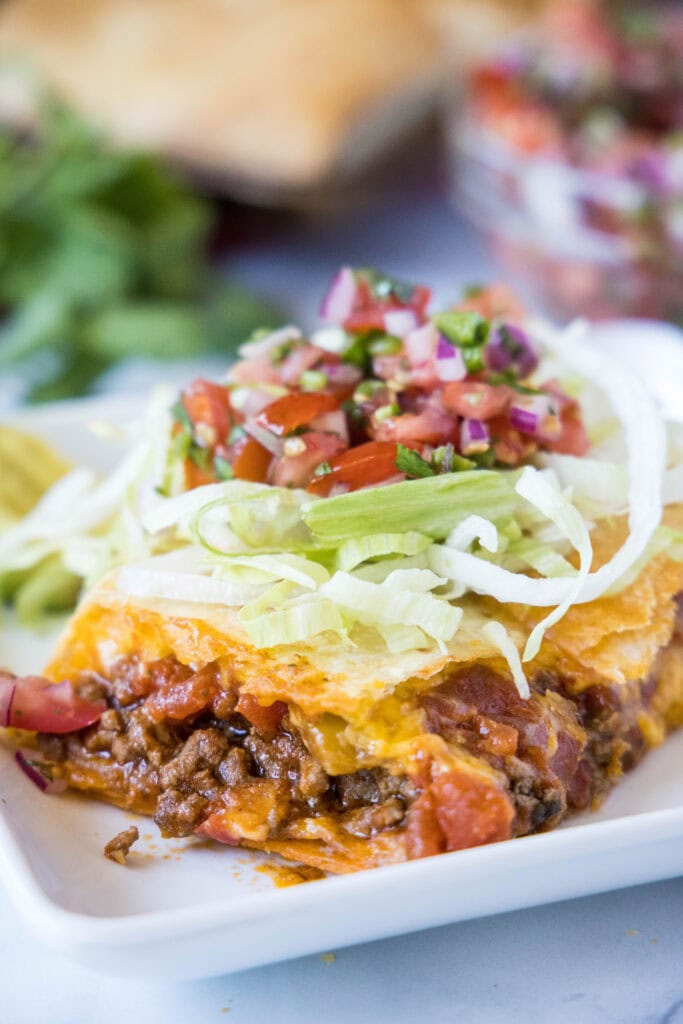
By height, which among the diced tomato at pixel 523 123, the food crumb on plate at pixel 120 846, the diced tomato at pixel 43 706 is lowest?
the food crumb on plate at pixel 120 846

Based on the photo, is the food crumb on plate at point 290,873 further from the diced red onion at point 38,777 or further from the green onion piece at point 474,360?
the green onion piece at point 474,360

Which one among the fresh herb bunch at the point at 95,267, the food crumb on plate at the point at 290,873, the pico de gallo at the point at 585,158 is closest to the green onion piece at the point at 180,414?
the food crumb on plate at the point at 290,873

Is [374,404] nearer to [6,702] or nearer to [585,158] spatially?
[6,702]

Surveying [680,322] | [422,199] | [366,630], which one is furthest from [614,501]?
[422,199]

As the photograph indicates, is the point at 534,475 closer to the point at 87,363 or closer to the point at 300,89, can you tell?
the point at 87,363

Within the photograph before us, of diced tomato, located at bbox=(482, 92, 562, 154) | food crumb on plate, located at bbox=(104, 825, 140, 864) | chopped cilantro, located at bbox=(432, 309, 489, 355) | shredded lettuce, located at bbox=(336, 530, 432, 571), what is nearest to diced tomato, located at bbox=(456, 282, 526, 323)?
chopped cilantro, located at bbox=(432, 309, 489, 355)

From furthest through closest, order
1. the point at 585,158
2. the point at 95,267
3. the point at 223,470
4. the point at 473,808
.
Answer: the point at 95,267 → the point at 585,158 → the point at 223,470 → the point at 473,808

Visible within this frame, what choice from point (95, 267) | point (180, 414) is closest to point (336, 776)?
point (180, 414)

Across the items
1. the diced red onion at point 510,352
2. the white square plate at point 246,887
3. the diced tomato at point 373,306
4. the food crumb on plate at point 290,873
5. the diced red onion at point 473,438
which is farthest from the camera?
the diced tomato at point 373,306
